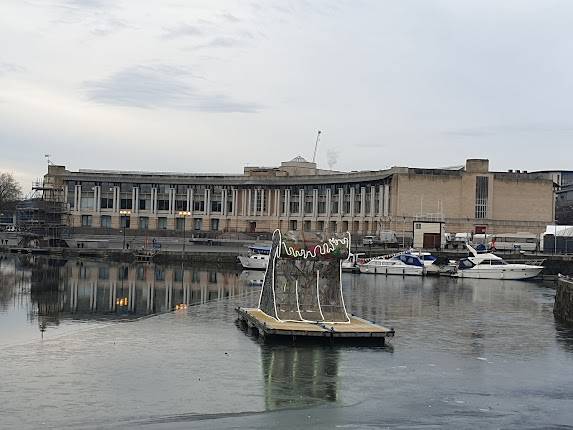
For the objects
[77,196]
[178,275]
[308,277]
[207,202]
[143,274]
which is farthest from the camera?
[77,196]

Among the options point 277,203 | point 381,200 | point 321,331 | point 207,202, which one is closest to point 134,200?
point 207,202

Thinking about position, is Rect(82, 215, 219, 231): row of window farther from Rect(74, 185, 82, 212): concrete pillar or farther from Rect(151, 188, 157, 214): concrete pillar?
Rect(74, 185, 82, 212): concrete pillar

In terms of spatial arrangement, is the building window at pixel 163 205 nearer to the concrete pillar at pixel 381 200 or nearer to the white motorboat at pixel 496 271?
the concrete pillar at pixel 381 200

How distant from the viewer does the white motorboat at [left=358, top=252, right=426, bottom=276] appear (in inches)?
3703

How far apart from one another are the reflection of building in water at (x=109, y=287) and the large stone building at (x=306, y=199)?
43837 millimetres

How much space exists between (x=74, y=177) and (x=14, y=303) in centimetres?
11398

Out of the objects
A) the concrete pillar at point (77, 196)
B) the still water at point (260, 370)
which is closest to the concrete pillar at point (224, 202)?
the concrete pillar at point (77, 196)

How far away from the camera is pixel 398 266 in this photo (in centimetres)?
9500

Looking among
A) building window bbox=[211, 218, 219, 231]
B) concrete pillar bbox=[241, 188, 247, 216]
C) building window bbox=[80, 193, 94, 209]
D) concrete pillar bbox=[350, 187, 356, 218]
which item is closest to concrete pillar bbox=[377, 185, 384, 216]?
concrete pillar bbox=[350, 187, 356, 218]

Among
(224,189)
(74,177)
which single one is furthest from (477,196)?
(74,177)

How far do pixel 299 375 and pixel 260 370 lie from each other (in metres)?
1.51

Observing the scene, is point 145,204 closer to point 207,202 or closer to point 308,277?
point 207,202

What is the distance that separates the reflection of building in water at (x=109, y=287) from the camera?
167ft

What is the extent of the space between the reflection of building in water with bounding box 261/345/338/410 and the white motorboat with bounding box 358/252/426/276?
59651 millimetres
